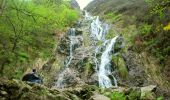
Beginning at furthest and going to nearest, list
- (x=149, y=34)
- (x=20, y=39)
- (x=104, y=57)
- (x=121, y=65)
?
(x=149, y=34) < (x=104, y=57) < (x=121, y=65) < (x=20, y=39)

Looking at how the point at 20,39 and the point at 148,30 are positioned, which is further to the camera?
the point at 148,30

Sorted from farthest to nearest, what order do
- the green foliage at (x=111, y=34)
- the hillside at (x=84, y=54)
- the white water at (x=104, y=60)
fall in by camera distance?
the green foliage at (x=111, y=34) < the white water at (x=104, y=60) < the hillside at (x=84, y=54)

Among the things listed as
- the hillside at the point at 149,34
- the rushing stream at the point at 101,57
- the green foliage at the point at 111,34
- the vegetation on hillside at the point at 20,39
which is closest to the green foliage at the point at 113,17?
the hillside at the point at 149,34

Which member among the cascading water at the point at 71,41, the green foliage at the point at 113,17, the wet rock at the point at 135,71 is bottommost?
the wet rock at the point at 135,71

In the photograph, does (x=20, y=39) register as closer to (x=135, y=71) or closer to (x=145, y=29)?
(x=135, y=71)

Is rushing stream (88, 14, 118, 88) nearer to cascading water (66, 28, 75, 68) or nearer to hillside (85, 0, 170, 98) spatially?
hillside (85, 0, 170, 98)

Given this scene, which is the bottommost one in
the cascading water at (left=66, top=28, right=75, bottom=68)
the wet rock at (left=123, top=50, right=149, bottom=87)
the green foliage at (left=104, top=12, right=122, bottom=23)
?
the wet rock at (left=123, top=50, right=149, bottom=87)

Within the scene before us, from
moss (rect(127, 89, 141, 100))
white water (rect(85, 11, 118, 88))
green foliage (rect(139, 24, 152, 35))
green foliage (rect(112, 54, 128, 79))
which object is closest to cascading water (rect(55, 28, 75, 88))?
white water (rect(85, 11, 118, 88))

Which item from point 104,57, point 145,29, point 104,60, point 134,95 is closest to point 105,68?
point 104,60

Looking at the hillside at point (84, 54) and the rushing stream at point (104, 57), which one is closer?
the hillside at point (84, 54)

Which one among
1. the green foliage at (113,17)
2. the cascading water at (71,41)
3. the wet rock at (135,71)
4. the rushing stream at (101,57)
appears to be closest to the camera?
the wet rock at (135,71)

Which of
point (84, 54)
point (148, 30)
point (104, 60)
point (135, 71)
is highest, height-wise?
point (148, 30)

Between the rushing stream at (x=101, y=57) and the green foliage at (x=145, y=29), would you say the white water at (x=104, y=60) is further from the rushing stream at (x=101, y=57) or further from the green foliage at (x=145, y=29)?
the green foliage at (x=145, y=29)

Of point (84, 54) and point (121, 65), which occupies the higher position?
point (84, 54)
